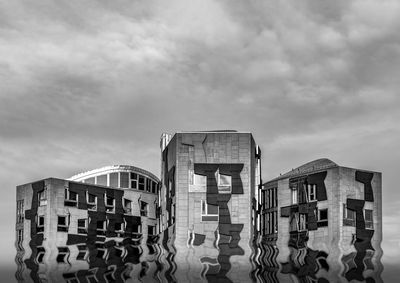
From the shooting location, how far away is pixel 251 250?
15.5 m

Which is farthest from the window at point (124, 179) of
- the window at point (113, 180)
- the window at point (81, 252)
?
the window at point (81, 252)

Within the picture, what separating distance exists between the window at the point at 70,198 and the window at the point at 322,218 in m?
32.3

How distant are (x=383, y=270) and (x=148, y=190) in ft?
329

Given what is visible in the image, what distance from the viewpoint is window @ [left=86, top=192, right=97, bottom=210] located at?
333 ft

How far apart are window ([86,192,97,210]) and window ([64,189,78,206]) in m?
2.00

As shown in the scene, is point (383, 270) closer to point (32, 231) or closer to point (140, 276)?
point (140, 276)

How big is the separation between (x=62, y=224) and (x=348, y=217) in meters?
36.7

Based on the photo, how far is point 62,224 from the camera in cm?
9719

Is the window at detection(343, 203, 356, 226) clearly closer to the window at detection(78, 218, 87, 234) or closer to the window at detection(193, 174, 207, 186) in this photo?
the window at detection(193, 174, 207, 186)

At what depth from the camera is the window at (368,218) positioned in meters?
91.7

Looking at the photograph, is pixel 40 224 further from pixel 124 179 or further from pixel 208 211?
pixel 208 211

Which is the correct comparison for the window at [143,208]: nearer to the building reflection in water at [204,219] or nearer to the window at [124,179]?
the building reflection in water at [204,219]

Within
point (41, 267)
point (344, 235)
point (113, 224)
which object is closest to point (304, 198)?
point (344, 235)

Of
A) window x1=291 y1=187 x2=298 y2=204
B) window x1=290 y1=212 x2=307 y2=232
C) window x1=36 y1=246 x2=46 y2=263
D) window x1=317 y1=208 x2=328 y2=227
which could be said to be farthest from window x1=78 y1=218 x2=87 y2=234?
window x1=36 y1=246 x2=46 y2=263
